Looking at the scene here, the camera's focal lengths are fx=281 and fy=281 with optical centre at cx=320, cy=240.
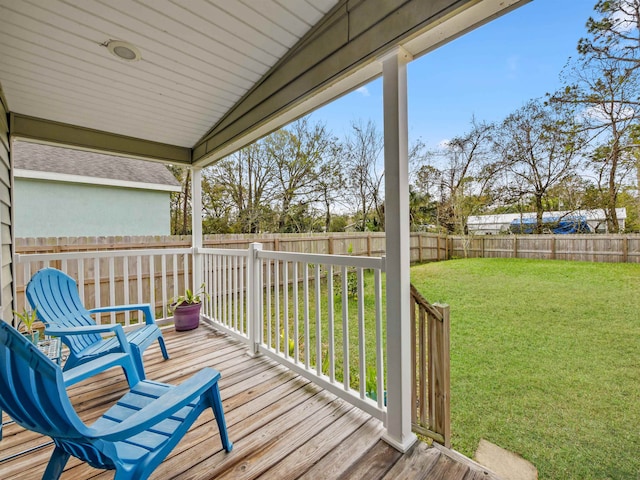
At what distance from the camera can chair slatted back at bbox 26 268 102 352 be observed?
2.22m

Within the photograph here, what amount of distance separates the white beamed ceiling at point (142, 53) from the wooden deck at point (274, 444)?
8.41 ft

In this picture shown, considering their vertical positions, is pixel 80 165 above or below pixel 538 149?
above

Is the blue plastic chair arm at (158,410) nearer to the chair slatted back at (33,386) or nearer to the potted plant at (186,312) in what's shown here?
the chair slatted back at (33,386)

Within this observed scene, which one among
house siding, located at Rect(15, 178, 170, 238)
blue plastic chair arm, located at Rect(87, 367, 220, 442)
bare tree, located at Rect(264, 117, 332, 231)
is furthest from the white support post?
bare tree, located at Rect(264, 117, 332, 231)

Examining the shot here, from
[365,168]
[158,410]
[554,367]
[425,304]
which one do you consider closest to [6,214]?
[158,410]

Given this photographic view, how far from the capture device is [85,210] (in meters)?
6.43

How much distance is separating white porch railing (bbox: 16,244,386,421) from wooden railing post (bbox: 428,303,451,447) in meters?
0.30

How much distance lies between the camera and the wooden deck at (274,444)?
1.44 metres

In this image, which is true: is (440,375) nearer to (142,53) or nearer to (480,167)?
(142,53)

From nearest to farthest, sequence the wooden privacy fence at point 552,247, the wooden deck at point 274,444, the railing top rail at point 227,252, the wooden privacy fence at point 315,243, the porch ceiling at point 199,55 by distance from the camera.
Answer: the wooden deck at point 274,444 → the porch ceiling at point 199,55 → the wooden privacy fence at point 552,247 → the railing top rail at point 227,252 → the wooden privacy fence at point 315,243

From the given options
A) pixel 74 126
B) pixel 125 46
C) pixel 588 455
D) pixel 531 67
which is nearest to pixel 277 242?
pixel 74 126

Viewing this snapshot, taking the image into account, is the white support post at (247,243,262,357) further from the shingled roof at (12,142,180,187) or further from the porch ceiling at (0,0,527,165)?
the shingled roof at (12,142,180,187)

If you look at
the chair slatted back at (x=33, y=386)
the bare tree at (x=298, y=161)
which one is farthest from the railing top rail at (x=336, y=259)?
the bare tree at (x=298, y=161)

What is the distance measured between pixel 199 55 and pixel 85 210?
244 inches
